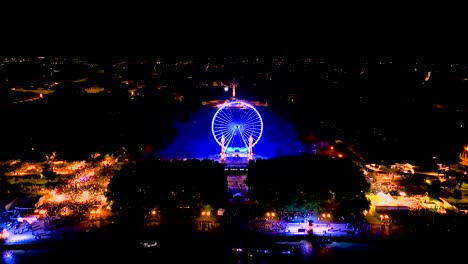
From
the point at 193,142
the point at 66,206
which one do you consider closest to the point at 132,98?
the point at 193,142

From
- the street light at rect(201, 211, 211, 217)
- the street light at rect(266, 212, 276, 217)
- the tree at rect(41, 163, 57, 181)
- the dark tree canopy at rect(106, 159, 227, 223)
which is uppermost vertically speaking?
the dark tree canopy at rect(106, 159, 227, 223)

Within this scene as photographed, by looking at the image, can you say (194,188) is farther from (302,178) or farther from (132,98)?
(132,98)

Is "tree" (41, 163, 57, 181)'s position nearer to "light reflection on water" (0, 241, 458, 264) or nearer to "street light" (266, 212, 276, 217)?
"light reflection on water" (0, 241, 458, 264)

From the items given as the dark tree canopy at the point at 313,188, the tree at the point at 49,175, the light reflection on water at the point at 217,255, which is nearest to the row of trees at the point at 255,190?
the dark tree canopy at the point at 313,188

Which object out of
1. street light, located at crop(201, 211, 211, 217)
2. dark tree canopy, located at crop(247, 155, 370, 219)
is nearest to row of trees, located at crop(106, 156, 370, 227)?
dark tree canopy, located at crop(247, 155, 370, 219)

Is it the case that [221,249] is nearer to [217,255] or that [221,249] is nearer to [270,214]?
[217,255]

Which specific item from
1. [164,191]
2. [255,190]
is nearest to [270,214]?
[255,190]

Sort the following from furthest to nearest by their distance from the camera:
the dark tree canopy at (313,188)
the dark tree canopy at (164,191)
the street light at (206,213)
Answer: the street light at (206,213) < the dark tree canopy at (164,191) < the dark tree canopy at (313,188)

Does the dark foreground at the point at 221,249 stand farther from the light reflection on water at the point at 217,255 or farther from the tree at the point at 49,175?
the tree at the point at 49,175
